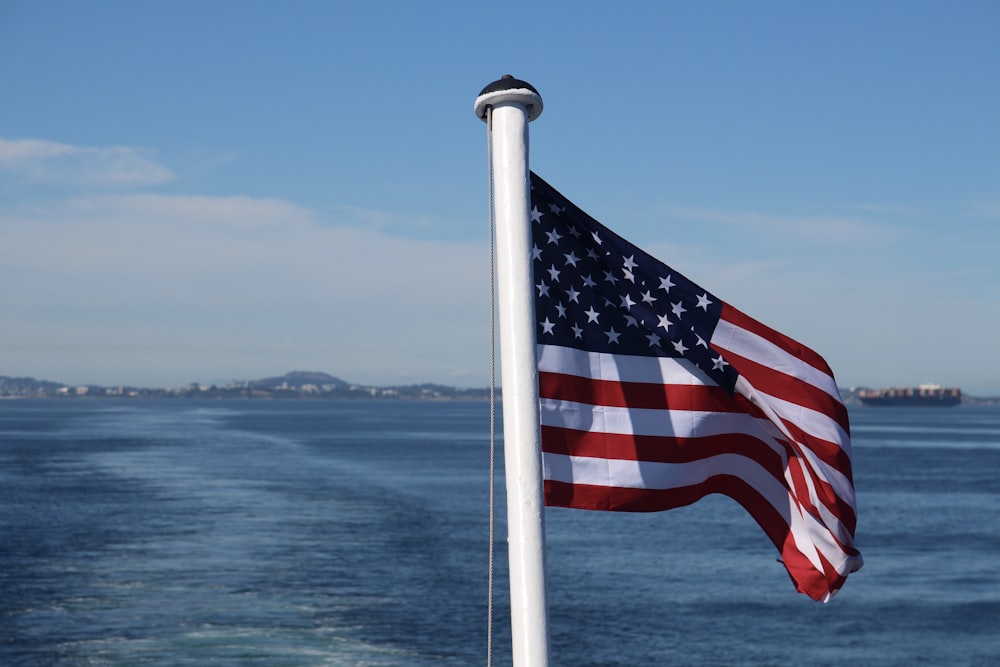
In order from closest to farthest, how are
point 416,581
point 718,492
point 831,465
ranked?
point 831,465 < point 718,492 < point 416,581

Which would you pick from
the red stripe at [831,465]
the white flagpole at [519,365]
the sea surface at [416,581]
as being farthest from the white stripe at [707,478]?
the sea surface at [416,581]

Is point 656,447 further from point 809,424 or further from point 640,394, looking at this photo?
point 809,424

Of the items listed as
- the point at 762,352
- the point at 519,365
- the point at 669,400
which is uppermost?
the point at 762,352

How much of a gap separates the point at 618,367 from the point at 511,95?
237 cm

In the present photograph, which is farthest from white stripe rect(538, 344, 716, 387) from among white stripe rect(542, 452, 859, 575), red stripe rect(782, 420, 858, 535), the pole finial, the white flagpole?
the pole finial

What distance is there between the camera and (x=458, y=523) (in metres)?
70.4

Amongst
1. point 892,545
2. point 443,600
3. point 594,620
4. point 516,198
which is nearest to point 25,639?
point 443,600

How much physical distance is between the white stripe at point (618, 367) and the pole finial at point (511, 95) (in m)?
1.81

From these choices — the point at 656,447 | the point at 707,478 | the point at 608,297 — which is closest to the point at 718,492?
the point at 707,478

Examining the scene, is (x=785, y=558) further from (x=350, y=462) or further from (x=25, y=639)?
(x=350, y=462)

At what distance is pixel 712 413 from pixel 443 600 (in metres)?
40.6

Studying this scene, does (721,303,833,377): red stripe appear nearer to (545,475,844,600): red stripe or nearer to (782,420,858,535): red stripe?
(782,420,858,535): red stripe

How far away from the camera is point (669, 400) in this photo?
734 centimetres

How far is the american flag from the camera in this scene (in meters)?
6.99
